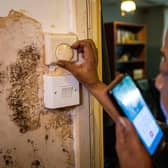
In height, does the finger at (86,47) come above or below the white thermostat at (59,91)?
above

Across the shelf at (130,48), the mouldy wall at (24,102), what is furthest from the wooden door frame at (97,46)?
the shelf at (130,48)

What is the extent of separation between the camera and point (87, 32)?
2.64ft

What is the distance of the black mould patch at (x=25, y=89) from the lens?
704mm

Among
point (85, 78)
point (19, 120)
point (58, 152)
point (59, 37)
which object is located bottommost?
point (58, 152)

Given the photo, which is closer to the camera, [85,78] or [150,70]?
[85,78]

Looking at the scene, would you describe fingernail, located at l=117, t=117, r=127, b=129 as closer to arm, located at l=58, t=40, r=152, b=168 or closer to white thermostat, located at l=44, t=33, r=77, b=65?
arm, located at l=58, t=40, r=152, b=168

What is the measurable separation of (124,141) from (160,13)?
16.1 feet

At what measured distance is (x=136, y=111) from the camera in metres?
0.67

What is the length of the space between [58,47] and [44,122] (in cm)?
22

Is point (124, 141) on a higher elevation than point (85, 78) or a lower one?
lower

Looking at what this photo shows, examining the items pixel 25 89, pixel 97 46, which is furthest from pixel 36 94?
pixel 97 46

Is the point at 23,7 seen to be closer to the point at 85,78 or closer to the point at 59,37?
the point at 59,37

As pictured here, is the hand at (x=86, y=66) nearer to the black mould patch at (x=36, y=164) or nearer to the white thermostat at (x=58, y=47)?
the white thermostat at (x=58, y=47)

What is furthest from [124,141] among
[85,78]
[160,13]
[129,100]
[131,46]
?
[160,13]
